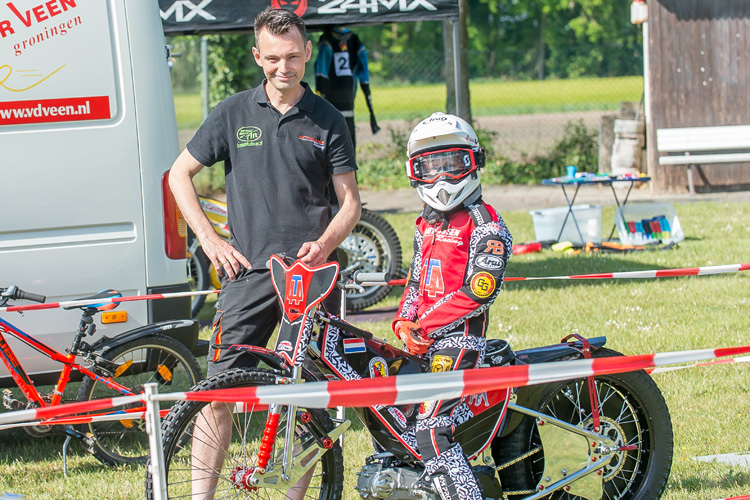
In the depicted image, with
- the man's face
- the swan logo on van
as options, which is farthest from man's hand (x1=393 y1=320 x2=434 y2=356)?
the man's face

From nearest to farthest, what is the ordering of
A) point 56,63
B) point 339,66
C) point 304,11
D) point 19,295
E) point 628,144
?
1. point 19,295
2. point 56,63
3. point 304,11
4. point 339,66
5. point 628,144

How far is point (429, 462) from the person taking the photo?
3.28 meters

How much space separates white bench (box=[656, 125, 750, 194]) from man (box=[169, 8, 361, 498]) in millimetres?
10649

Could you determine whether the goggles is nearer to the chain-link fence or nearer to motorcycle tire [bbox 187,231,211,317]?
motorcycle tire [bbox 187,231,211,317]

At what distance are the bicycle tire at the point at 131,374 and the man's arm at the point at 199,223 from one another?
1.21m

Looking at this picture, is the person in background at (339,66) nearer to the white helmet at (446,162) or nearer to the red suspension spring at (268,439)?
the white helmet at (446,162)

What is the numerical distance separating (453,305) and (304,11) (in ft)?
15.8

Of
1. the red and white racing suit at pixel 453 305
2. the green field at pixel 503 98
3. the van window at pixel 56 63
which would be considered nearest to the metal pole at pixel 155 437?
the red and white racing suit at pixel 453 305

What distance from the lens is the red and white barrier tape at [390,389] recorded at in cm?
265

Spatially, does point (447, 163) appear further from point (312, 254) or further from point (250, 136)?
point (250, 136)

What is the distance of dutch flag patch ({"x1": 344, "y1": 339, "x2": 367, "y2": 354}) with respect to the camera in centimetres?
336

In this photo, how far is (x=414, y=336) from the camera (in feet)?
11.3

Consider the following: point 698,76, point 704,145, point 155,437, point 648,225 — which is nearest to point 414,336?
point 155,437

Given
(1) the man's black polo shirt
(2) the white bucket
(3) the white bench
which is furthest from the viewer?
(2) the white bucket
